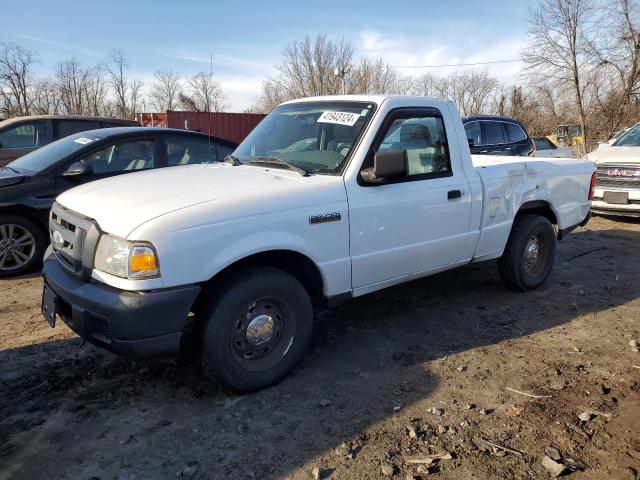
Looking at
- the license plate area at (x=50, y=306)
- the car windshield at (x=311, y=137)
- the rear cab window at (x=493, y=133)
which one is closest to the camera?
the license plate area at (x=50, y=306)

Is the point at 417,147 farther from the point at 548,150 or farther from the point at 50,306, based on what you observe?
the point at 548,150

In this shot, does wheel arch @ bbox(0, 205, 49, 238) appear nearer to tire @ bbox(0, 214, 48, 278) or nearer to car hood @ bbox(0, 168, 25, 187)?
tire @ bbox(0, 214, 48, 278)

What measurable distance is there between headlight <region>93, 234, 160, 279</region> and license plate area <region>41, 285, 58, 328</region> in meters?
0.65

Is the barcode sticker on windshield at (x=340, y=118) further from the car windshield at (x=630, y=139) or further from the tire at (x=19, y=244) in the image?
the car windshield at (x=630, y=139)

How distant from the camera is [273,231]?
119 inches

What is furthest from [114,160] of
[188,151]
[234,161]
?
[234,161]

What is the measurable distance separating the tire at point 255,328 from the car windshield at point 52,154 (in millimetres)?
3784

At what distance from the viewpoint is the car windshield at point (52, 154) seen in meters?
5.68

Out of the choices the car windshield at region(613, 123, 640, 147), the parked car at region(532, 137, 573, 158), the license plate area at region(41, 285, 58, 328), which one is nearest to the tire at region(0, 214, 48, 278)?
the license plate area at region(41, 285, 58, 328)

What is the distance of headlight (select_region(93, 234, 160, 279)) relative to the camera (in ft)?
8.68

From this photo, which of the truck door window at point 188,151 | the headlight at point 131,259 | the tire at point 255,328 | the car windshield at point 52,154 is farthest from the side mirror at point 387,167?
the car windshield at point 52,154

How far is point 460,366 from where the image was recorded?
11.7 feet

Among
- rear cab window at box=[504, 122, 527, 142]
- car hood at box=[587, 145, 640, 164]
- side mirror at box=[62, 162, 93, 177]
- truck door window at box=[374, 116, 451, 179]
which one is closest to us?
truck door window at box=[374, 116, 451, 179]

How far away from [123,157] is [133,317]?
12.3ft
